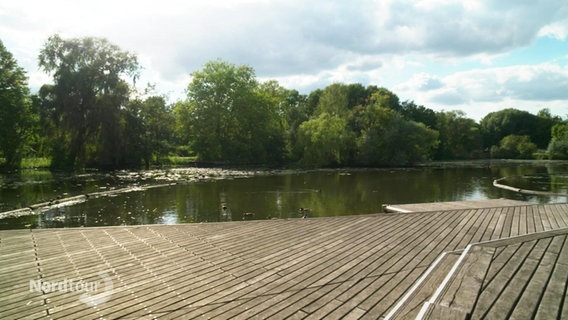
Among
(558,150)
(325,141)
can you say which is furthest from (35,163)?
(558,150)

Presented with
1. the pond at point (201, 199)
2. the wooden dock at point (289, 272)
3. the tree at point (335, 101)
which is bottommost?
the pond at point (201, 199)

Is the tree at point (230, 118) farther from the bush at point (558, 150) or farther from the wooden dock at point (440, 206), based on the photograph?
the bush at point (558, 150)

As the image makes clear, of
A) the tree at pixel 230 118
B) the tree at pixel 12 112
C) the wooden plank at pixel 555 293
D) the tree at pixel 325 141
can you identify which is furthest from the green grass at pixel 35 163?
the wooden plank at pixel 555 293

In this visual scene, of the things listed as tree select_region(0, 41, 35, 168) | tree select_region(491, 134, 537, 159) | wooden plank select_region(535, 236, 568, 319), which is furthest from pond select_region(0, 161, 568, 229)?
tree select_region(491, 134, 537, 159)

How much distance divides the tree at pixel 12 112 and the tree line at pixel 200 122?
104 millimetres

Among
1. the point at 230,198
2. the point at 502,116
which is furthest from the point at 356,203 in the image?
the point at 502,116

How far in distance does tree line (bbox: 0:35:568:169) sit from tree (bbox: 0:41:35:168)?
0.34 ft

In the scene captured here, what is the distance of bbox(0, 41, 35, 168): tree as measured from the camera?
36.5 m

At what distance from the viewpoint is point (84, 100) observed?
4025 cm

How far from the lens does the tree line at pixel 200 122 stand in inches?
1549

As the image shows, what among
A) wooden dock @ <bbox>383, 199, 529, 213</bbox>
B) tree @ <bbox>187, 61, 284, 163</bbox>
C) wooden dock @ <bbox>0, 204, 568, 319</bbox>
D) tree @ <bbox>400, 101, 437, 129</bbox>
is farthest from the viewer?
tree @ <bbox>400, 101, 437, 129</bbox>

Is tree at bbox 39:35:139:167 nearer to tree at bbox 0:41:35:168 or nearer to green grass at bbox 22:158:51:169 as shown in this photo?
tree at bbox 0:41:35:168

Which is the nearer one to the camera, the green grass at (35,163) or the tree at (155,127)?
the green grass at (35,163)

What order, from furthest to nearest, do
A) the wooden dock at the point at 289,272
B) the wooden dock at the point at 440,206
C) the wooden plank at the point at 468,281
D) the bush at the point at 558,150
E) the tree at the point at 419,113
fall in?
the tree at the point at 419,113 → the bush at the point at 558,150 → the wooden dock at the point at 440,206 → the wooden dock at the point at 289,272 → the wooden plank at the point at 468,281
